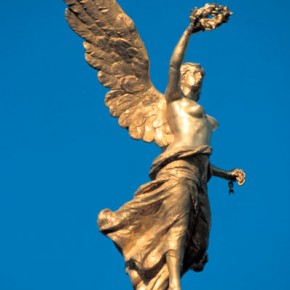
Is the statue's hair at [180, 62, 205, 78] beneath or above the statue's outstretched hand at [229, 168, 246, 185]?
above

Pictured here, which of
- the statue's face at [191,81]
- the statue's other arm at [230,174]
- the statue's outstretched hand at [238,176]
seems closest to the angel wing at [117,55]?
the statue's face at [191,81]

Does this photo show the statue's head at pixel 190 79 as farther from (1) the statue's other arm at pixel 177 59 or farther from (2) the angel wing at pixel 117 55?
(1) the statue's other arm at pixel 177 59

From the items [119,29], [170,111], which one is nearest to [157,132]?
[170,111]

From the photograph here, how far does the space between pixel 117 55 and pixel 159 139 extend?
5.28ft

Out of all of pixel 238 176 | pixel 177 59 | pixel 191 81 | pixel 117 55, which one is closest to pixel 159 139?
pixel 191 81

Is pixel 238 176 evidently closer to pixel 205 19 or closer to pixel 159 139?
pixel 159 139

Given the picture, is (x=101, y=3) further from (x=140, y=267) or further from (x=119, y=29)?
(x=140, y=267)

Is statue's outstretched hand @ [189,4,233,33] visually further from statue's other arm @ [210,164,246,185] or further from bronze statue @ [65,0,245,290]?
statue's other arm @ [210,164,246,185]

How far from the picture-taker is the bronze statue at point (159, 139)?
21.1 metres

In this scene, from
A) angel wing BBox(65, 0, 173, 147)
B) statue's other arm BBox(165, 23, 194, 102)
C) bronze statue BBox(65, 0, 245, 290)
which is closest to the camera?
bronze statue BBox(65, 0, 245, 290)

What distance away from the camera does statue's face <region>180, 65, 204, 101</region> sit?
887 inches

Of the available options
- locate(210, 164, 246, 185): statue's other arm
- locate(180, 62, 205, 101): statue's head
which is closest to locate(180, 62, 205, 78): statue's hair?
locate(180, 62, 205, 101): statue's head

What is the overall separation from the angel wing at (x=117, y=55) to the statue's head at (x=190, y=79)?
15.7 inches

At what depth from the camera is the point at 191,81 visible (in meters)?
22.5
